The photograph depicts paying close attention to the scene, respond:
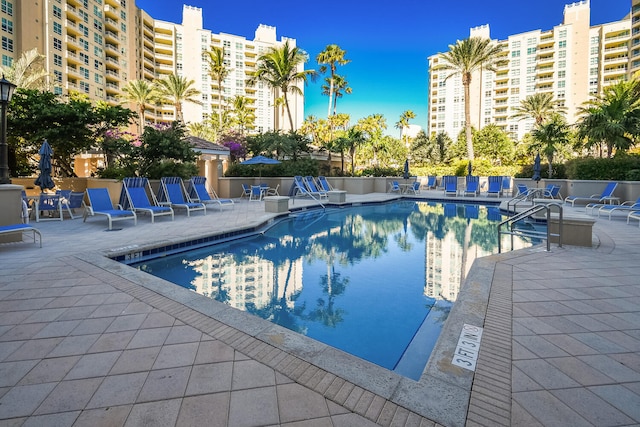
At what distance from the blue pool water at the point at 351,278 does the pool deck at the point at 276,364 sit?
674 mm

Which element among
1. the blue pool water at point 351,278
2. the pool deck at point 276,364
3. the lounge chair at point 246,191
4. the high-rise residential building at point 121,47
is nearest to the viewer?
the pool deck at point 276,364

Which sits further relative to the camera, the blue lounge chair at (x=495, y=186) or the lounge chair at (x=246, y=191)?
the blue lounge chair at (x=495, y=186)

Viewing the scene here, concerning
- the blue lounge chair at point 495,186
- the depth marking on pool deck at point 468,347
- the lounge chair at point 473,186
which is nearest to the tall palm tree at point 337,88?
the lounge chair at point 473,186

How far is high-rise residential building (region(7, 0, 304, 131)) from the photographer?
33312 millimetres

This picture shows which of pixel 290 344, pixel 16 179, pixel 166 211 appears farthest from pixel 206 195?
pixel 290 344

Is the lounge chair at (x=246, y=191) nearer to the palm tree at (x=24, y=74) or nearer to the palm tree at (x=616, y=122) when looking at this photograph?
the palm tree at (x=24, y=74)

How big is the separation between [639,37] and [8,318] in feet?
219

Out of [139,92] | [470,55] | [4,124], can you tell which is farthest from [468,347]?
[139,92]

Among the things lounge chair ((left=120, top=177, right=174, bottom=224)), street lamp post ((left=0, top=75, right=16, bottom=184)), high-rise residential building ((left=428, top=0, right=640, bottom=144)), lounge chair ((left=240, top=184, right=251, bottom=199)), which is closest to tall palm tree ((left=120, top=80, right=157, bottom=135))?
Answer: lounge chair ((left=240, top=184, right=251, bottom=199))

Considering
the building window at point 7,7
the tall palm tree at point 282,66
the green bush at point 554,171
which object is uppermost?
the building window at point 7,7

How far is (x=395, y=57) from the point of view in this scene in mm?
52312

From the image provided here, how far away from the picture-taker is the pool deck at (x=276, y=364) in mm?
1905

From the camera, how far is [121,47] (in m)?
46.1

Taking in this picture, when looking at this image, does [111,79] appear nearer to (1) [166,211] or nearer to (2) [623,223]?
(1) [166,211]
